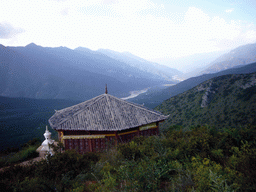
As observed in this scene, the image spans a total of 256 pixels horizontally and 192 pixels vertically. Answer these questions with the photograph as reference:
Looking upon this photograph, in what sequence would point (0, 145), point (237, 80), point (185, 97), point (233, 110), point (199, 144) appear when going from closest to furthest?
point (199, 144) < point (233, 110) < point (237, 80) < point (0, 145) < point (185, 97)

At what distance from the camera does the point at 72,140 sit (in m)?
11.3

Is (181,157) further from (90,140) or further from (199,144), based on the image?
(90,140)

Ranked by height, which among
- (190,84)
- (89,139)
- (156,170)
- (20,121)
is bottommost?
(20,121)

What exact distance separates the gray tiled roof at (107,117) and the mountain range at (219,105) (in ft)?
46.4

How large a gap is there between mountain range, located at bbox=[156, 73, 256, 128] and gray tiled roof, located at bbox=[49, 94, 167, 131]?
14137 mm

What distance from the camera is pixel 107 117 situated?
11.8 m

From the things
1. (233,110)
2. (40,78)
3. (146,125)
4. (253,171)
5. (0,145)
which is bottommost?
(0,145)

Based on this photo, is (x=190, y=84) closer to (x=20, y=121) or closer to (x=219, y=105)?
(x=219, y=105)

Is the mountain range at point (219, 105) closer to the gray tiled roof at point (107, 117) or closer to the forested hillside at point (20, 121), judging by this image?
the gray tiled roof at point (107, 117)

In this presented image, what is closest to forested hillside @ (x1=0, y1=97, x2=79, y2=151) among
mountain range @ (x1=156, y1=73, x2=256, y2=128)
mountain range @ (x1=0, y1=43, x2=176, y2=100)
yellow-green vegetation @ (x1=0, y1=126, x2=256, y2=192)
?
mountain range @ (x1=156, y1=73, x2=256, y2=128)

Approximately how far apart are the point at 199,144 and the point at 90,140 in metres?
7.61

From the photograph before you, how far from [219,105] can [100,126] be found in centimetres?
2521

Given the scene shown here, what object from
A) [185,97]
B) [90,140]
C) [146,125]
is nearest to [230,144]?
[146,125]

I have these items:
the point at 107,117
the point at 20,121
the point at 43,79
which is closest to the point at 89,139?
the point at 107,117
